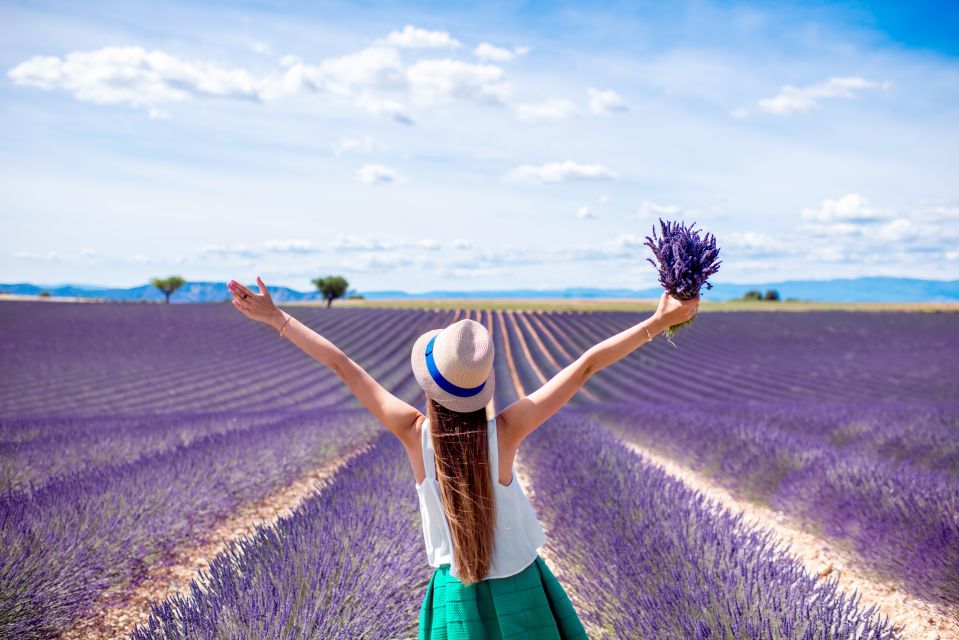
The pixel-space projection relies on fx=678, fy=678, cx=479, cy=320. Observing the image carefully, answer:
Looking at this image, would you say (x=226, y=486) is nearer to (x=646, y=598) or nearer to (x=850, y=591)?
(x=646, y=598)

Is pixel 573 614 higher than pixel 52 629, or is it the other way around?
pixel 573 614

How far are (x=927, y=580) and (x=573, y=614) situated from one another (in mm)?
2455

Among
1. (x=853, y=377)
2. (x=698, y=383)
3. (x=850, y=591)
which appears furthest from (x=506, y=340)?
(x=850, y=591)

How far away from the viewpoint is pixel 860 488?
454 cm

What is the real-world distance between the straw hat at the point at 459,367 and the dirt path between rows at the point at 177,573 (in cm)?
142

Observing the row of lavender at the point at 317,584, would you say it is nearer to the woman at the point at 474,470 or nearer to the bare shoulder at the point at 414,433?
the woman at the point at 474,470

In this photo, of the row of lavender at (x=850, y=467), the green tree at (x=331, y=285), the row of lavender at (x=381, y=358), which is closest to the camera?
the row of lavender at (x=850, y=467)

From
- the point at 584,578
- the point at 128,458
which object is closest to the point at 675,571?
the point at 584,578

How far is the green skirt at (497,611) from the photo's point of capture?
68.5 inches

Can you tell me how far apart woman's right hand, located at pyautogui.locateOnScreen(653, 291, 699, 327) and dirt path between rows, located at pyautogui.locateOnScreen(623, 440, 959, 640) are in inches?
53.1

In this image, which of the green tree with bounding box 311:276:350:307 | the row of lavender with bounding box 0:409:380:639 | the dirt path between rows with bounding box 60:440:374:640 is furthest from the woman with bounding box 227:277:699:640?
the green tree with bounding box 311:276:350:307

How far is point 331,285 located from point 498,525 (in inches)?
2393

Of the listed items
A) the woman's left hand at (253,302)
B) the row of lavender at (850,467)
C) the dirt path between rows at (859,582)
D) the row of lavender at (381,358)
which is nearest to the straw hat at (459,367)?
the woman's left hand at (253,302)

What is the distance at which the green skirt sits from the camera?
1740 millimetres
